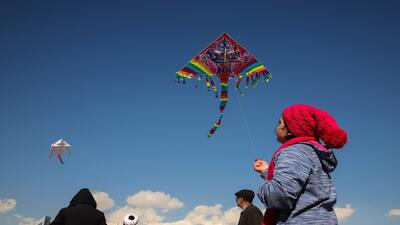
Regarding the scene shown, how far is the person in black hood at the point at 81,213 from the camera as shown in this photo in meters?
5.55

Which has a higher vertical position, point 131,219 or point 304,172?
point 304,172

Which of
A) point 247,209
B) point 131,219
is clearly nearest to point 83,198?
point 131,219

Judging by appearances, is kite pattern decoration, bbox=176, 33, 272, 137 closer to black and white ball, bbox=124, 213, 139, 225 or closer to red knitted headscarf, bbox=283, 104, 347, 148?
black and white ball, bbox=124, 213, 139, 225

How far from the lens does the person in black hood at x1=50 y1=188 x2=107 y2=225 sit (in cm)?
555

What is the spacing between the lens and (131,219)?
7.34 m

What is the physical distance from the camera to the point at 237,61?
11969 mm

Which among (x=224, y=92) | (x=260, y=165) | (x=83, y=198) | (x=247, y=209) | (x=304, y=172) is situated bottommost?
(x=247, y=209)

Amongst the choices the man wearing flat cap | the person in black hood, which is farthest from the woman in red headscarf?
the man wearing flat cap

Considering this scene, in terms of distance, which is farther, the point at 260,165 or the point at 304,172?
the point at 260,165

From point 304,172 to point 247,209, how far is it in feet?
15.8

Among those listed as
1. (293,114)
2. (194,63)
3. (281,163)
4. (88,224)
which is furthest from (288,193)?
(194,63)

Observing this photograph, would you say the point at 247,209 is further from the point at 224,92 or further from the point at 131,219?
the point at 224,92

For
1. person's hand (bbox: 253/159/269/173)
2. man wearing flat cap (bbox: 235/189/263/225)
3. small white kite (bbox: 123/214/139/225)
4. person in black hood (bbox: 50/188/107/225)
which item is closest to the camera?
person's hand (bbox: 253/159/269/173)

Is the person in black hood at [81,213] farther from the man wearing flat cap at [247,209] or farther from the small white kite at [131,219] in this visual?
the man wearing flat cap at [247,209]
